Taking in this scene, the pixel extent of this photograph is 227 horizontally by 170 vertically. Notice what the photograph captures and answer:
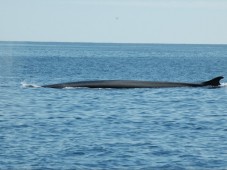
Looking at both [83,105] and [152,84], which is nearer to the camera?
[83,105]

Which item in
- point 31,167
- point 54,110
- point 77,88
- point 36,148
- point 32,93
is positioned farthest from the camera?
point 77,88

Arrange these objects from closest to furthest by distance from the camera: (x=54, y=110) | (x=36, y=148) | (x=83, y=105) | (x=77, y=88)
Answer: (x=36, y=148), (x=54, y=110), (x=83, y=105), (x=77, y=88)

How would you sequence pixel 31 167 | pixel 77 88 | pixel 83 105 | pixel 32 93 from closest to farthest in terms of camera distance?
pixel 31 167 → pixel 83 105 → pixel 32 93 → pixel 77 88

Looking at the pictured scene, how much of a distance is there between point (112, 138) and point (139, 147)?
2.31 m

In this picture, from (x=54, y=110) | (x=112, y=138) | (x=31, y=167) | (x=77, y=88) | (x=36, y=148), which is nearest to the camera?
(x=31, y=167)

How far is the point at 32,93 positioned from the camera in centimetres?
4784

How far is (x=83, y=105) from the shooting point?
1577 inches

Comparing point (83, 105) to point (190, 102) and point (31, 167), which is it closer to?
point (190, 102)

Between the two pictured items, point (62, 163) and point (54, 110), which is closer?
point (62, 163)

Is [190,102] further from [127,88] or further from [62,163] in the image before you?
[62,163]

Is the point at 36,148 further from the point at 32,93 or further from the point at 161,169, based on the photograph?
the point at 32,93

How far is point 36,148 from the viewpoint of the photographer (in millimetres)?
25094

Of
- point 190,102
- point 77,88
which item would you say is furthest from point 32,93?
point 190,102

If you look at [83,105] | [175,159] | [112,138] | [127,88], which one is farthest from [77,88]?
[175,159]
